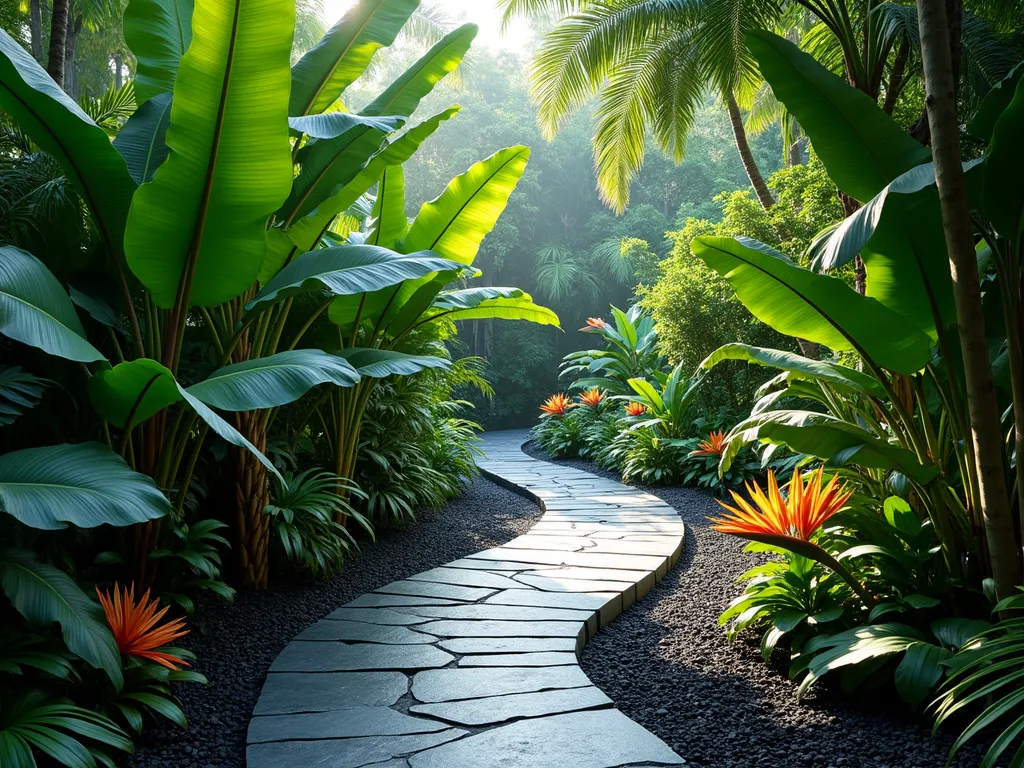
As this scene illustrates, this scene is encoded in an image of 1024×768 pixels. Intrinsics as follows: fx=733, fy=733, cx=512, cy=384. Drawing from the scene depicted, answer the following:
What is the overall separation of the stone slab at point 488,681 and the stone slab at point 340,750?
0.27m

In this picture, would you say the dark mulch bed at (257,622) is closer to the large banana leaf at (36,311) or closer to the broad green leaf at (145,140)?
the large banana leaf at (36,311)

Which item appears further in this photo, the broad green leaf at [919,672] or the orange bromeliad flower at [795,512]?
the orange bromeliad flower at [795,512]

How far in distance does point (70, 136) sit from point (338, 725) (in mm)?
2140

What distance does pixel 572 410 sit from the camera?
10328 millimetres

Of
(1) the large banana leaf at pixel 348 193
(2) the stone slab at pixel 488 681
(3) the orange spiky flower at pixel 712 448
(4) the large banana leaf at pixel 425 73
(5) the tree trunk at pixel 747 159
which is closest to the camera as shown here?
(2) the stone slab at pixel 488 681

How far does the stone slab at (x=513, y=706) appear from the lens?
229 cm

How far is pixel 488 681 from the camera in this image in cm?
258

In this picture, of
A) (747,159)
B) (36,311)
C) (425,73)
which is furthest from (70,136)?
(747,159)

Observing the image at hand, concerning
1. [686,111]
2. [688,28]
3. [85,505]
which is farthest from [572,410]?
[85,505]

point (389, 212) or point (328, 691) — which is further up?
point (389, 212)

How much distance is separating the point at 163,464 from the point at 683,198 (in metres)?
18.5

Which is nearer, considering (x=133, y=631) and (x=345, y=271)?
(x=133, y=631)

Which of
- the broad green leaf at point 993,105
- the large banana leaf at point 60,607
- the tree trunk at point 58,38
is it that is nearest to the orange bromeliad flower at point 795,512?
the broad green leaf at point 993,105

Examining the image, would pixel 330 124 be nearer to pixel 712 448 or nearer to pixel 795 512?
pixel 795 512
